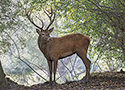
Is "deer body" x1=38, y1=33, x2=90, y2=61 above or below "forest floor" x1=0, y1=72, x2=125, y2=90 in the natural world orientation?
above

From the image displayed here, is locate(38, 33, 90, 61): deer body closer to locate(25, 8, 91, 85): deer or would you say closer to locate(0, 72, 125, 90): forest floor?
locate(25, 8, 91, 85): deer

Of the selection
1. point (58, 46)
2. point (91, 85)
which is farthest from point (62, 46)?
point (91, 85)

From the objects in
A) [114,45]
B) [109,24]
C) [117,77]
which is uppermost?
[109,24]

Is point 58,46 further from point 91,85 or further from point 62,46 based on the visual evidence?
point 91,85

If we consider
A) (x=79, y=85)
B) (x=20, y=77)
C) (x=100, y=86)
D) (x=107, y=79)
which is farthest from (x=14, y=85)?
(x=20, y=77)

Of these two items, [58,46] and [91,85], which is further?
[58,46]

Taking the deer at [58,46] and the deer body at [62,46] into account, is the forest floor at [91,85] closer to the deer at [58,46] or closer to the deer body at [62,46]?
the deer at [58,46]

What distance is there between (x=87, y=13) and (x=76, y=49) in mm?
1250

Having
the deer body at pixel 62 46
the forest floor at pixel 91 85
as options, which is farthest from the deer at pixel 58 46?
the forest floor at pixel 91 85

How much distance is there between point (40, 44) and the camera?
212 inches

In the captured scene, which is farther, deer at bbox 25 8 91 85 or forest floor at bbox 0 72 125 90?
deer at bbox 25 8 91 85

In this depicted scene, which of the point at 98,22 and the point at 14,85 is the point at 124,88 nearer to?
the point at 98,22

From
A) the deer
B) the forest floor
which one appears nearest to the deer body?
the deer

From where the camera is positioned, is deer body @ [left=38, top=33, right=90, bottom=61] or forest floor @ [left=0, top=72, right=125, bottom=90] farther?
deer body @ [left=38, top=33, right=90, bottom=61]
